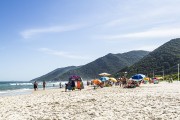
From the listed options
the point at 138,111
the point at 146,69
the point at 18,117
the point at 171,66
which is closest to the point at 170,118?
the point at 138,111

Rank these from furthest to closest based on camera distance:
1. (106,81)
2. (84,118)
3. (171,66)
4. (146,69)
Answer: (146,69), (171,66), (106,81), (84,118)

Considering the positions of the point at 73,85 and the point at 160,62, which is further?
the point at 160,62

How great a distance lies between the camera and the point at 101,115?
13.2m

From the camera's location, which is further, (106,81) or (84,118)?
(106,81)

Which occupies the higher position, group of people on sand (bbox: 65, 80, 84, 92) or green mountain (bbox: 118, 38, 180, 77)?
green mountain (bbox: 118, 38, 180, 77)

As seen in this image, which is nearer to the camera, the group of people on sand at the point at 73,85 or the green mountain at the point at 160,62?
the group of people on sand at the point at 73,85

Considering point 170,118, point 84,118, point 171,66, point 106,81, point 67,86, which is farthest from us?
point 171,66

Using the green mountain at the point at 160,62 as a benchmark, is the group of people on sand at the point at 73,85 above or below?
below

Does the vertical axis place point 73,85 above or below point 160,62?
below

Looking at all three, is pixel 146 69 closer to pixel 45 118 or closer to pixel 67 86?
pixel 67 86

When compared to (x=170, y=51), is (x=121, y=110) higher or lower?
lower

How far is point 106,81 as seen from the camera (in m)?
53.4

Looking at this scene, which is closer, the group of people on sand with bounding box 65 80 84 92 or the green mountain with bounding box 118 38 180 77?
the group of people on sand with bounding box 65 80 84 92

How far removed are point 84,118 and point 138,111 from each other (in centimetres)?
288
